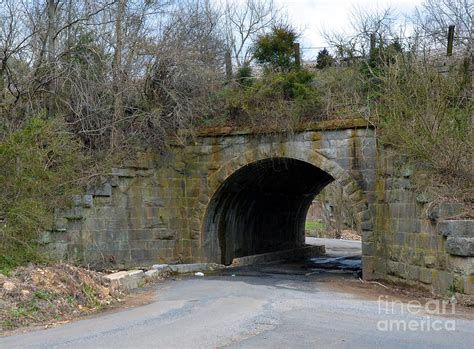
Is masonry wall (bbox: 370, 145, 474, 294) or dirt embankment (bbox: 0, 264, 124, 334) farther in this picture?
masonry wall (bbox: 370, 145, 474, 294)

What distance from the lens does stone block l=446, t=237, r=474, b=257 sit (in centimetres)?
973

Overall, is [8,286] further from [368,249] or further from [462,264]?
[368,249]

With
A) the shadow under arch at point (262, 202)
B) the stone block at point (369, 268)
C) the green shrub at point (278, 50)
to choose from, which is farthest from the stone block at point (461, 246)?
the green shrub at point (278, 50)

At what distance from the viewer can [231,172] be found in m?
16.6

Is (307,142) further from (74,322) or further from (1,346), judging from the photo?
(1,346)

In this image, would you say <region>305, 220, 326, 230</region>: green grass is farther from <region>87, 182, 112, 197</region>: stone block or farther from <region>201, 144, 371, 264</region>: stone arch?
<region>87, 182, 112, 197</region>: stone block

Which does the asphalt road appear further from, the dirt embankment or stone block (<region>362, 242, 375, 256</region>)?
stone block (<region>362, 242, 375, 256</region>)

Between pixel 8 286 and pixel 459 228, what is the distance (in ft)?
23.5

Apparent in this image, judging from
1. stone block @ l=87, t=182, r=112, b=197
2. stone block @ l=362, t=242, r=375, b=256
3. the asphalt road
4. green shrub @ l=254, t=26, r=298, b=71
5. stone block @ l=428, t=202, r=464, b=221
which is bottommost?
the asphalt road

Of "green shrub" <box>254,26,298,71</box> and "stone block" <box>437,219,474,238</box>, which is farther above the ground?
A: "green shrub" <box>254,26,298,71</box>

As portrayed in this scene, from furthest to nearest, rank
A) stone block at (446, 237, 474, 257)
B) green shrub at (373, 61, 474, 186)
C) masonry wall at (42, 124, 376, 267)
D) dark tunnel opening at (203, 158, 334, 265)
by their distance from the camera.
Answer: dark tunnel opening at (203, 158, 334, 265) → masonry wall at (42, 124, 376, 267) → green shrub at (373, 61, 474, 186) → stone block at (446, 237, 474, 257)

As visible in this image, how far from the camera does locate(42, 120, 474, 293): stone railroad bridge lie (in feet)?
Answer: 45.2

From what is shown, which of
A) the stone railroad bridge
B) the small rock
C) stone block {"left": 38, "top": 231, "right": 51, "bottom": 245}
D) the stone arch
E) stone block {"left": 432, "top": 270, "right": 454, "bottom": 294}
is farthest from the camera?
the stone arch

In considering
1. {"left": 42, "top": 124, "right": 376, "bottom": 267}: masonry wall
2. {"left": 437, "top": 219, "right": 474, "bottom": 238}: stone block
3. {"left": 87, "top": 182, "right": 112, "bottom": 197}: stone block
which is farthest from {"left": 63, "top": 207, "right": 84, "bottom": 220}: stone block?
{"left": 437, "top": 219, "right": 474, "bottom": 238}: stone block
